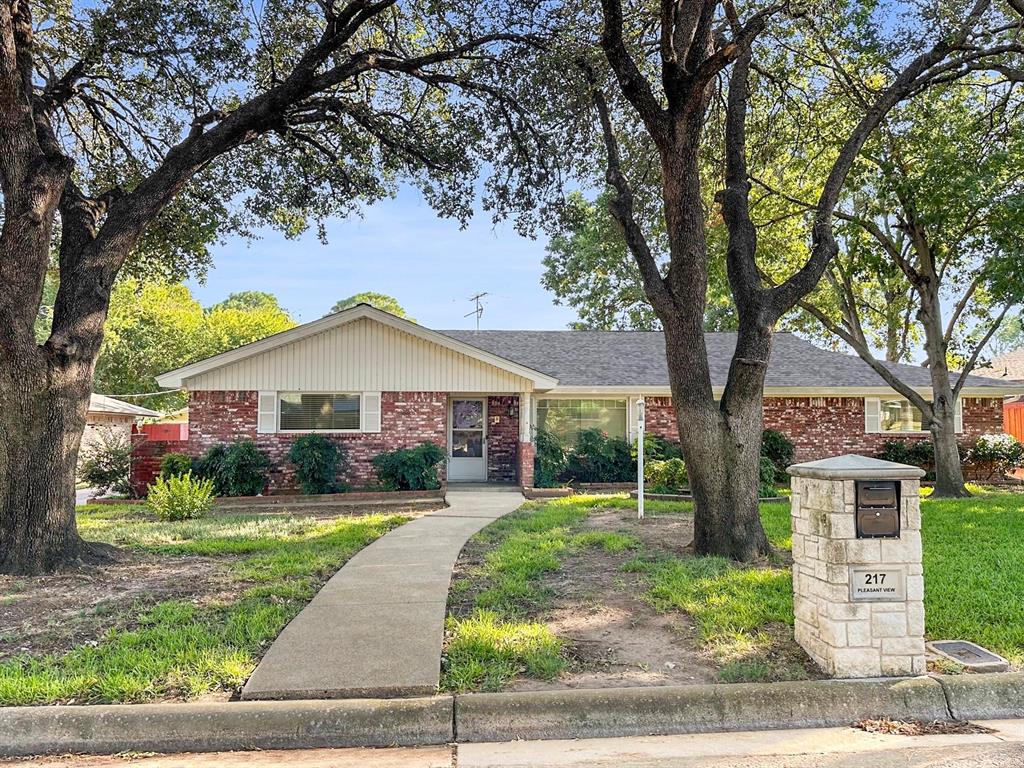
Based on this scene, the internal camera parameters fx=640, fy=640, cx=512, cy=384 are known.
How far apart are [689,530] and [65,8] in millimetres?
11876

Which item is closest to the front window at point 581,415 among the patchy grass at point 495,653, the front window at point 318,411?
the front window at point 318,411

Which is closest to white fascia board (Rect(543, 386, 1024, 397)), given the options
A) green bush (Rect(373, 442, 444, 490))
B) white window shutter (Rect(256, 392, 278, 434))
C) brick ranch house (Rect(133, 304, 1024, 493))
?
brick ranch house (Rect(133, 304, 1024, 493))

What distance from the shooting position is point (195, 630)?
4832 millimetres

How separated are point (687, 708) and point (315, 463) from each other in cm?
1097

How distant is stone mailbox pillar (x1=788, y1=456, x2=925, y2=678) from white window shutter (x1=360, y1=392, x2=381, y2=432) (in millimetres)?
11327

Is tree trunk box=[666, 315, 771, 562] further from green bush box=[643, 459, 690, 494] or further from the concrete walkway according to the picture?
green bush box=[643, 459, 690, 494]

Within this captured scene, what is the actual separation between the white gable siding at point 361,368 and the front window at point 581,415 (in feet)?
7.07

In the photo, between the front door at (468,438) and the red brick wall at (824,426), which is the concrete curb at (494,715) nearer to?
the front door at (468,438)

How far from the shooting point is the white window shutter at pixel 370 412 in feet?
47.2

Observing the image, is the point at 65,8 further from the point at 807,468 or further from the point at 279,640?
the point at 807,468

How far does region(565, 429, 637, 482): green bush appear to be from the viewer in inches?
613

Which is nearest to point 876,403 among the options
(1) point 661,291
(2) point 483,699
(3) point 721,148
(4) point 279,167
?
(3) point 721,148

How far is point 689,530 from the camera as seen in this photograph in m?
9.15

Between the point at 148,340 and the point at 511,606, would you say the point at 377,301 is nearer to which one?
the point at 148,340
